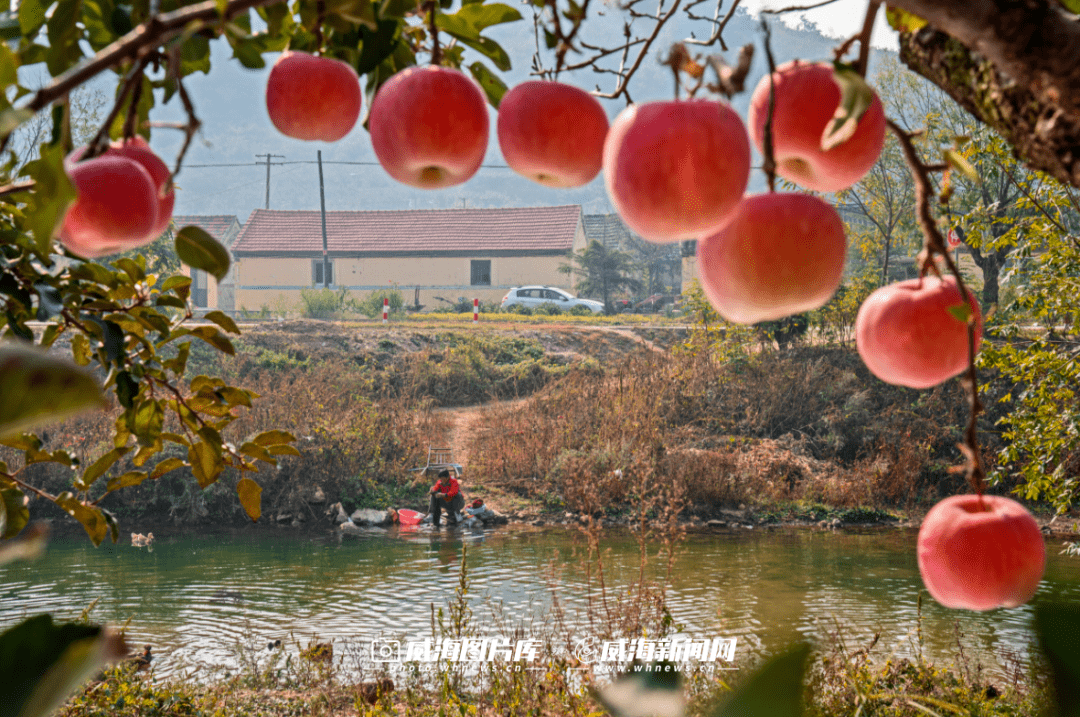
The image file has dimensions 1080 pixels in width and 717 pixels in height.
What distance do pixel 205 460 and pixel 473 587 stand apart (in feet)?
22.9

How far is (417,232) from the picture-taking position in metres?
33.2

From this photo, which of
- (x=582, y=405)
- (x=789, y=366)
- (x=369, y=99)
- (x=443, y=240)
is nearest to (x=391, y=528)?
(x=582, y=405)

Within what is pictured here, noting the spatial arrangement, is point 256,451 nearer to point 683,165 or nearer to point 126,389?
point 126,389

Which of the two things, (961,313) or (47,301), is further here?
(47,301)

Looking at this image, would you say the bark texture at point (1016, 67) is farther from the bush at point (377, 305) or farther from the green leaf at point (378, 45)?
the bush at point (377, 305)

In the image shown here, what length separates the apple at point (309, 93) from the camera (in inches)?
33.8

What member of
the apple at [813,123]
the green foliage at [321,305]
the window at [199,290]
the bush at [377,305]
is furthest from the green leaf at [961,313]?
the window at [199,290]

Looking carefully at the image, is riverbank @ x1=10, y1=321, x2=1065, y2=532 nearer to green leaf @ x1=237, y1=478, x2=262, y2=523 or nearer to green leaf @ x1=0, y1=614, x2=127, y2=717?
green leaf @ x1=237, y1=478, x2=262, y2=523

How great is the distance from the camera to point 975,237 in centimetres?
579

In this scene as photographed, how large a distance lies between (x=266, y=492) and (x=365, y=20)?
11.6 metres

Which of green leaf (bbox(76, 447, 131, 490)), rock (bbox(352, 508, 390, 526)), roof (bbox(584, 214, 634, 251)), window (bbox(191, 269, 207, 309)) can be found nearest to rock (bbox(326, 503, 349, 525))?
rock (bbox(352, 508, 390, 526))

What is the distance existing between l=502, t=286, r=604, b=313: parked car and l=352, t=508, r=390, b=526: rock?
16.0 m

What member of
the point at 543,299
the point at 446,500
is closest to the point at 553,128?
the point at 446,500

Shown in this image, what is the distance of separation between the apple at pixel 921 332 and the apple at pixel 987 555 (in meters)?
0.10
